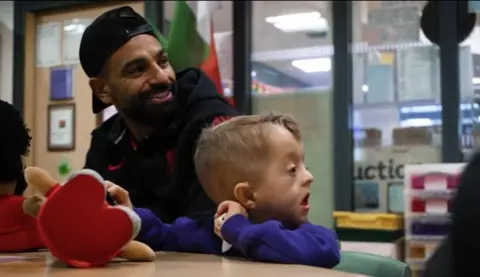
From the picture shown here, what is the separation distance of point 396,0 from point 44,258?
9.39 feet

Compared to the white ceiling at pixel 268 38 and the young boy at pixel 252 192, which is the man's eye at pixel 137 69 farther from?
the white ceiling at pixel 268 38

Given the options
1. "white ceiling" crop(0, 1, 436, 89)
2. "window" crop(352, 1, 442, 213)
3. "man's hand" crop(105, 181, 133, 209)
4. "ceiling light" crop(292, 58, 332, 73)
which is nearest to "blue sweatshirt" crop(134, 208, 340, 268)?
"man's hand" crop(105, 181, 133, 209)

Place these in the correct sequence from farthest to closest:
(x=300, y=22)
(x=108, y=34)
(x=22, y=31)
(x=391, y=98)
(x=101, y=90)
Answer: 1. (x=22, y=31)
2. (x=300, y=22)
3. (x=391, y=98)
4. (x=101, y=90)
5. (x=108, y=34)

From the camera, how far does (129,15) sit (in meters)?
1.26

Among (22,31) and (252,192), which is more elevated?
(22,31)

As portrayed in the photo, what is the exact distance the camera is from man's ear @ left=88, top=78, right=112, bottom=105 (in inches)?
52.4

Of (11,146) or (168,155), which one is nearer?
(11,146)

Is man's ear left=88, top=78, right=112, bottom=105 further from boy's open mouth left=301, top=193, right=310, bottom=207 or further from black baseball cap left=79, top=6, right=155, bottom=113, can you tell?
boy's open mouth left=301, top=193, right=310, bottom=207

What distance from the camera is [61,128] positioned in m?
3.90

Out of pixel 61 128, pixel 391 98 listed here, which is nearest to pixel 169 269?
pixel 391 98

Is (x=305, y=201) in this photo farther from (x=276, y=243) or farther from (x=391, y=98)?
(x=391, y=98)

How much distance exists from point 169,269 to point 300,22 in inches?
121

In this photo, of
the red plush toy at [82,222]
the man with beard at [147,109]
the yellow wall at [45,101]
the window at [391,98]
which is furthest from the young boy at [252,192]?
the yellow wall at [45,101]

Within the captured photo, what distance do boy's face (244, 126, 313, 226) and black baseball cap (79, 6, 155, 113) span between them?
480 millimetres
